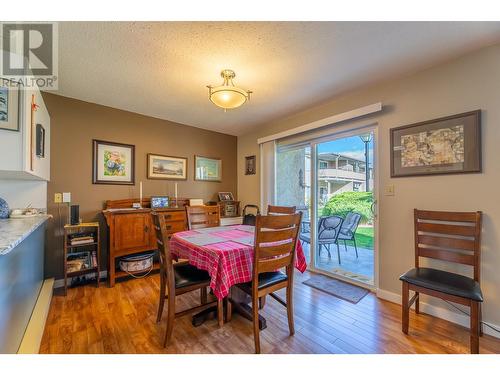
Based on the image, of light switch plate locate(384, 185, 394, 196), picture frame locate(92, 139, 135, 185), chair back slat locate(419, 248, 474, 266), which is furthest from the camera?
picture frame locate(92, 139, 135, 185)

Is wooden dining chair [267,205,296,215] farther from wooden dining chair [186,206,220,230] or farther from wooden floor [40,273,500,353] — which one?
wooden floor [40,273,500,353]

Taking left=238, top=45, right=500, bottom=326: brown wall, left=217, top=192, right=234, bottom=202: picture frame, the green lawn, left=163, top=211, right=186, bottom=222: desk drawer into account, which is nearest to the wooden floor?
left=238, top=45, right=500, bottom=326: brown wall

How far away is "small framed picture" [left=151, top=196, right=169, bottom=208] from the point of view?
3156 mm

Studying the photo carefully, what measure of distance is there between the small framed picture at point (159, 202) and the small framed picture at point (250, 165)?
5.26 feet

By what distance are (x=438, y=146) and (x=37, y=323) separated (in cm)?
374

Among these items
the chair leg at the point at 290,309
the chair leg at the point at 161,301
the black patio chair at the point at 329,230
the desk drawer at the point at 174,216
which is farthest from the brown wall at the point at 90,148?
the chair leg at the point at 290,309

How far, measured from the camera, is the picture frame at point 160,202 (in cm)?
316

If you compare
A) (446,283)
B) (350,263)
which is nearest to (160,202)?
(350,263)

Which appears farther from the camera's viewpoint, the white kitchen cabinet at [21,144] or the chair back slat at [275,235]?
the white kitchen cabinet at [21,144]

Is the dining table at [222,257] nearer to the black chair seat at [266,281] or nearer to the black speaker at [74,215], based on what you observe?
the black chair seat at [266,281]

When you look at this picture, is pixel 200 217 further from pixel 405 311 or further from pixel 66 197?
pixel 405 311

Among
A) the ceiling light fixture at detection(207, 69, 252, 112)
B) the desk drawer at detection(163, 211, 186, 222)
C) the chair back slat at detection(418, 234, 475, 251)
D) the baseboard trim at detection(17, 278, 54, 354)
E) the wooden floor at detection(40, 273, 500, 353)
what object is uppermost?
the ceiling light fixture at detection(207, 69, 252, 112)

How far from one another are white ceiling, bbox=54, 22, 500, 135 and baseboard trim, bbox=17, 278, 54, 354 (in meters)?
2.21
